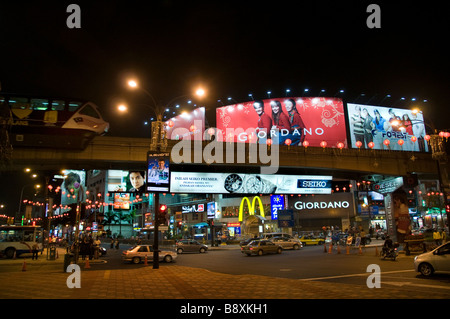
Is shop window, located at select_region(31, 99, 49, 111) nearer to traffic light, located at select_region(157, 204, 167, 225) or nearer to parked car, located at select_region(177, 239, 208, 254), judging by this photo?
traffic light, located at select_region(157, 204, 167, 225)

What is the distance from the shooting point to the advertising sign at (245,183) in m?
27.8

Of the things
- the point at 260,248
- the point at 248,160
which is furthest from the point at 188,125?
the point at 260,248

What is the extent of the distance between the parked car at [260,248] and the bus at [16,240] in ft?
67.6

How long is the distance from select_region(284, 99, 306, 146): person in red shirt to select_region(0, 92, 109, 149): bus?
30.7 metres

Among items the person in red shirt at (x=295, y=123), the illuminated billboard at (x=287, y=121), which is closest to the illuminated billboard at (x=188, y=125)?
the illuminated billboard at (x=287, y=121)

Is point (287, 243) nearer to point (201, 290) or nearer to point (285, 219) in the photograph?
point (285, 219)

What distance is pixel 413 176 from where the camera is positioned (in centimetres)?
3017

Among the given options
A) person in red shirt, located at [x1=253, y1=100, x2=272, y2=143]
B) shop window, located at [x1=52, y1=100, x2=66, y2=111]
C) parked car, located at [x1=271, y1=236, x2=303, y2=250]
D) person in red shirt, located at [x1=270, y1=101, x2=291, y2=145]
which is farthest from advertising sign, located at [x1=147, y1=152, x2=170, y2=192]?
person in red shirt, located at [x1=270, y1=101, x2=291, y2=145]

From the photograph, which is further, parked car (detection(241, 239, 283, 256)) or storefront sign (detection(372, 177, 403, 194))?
storefront sign (detection(372, 177, 403, 194))

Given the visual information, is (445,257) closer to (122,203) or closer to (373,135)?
(373,135)

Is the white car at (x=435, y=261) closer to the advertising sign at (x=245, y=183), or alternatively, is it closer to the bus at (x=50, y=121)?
the advertising sign at (x=245, y=183)

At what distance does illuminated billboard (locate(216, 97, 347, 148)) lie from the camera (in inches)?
1860

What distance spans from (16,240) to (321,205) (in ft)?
147
